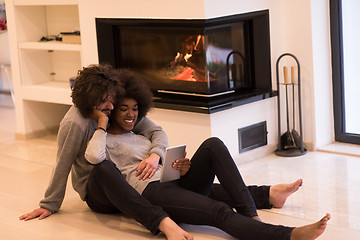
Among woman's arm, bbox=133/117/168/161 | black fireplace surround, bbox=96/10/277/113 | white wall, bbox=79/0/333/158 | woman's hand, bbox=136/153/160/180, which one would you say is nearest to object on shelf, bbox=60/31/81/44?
white wall, bbox=79/0/333/158

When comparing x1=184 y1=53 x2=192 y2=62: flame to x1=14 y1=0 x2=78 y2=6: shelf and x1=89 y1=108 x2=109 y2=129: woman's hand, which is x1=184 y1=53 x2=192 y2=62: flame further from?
x1=89 y1=108 x2=109 y2=129: woman's hand

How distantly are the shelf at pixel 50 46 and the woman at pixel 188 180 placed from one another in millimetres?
1659

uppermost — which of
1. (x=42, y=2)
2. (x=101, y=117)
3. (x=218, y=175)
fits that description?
(x=42, y=2)

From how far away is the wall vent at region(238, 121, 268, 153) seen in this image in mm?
4098

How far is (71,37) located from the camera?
4.68m

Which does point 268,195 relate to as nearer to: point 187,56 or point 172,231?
point 172,231

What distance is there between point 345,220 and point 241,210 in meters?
0.57

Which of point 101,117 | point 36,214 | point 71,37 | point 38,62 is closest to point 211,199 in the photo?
point 101,117

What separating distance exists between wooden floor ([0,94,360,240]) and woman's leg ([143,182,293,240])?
0.14 m

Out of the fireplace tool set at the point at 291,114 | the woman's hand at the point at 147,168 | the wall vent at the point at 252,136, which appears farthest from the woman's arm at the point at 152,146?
the fireplace tool set at the point at 291,114

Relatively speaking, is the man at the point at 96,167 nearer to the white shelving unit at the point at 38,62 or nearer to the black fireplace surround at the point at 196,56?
the black fireplace surround at the point at 196,56

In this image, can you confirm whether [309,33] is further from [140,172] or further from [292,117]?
[140,172]

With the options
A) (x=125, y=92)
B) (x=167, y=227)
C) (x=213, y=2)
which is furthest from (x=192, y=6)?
(x=167, y=227)

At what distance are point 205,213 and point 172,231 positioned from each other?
0.54 ft
